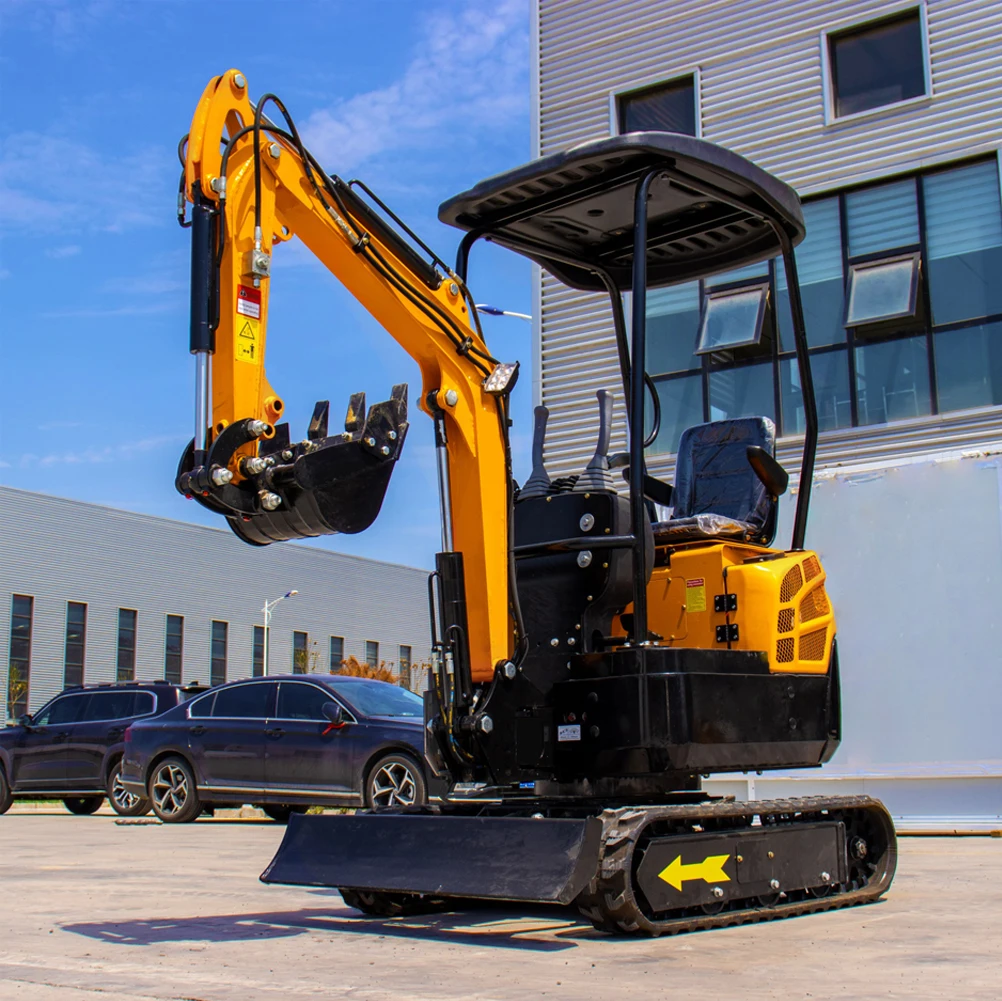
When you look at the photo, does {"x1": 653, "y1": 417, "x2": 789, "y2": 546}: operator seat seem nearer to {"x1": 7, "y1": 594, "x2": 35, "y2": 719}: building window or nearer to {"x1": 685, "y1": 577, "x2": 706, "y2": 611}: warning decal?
{"x1": 685, "y1": 577, "x2": 706, "y2": 611}: warning decal

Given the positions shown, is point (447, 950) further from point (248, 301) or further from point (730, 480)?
point (730, 480)

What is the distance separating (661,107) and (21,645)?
35.4 meters

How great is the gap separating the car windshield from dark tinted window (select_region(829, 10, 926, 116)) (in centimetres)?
932

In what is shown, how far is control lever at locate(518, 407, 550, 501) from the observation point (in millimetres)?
6781

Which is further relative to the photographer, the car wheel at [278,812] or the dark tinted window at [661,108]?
the dark tinted window at [661,108]

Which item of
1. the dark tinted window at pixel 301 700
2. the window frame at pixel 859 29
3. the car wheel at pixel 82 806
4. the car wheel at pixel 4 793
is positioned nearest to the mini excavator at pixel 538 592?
the dark tinted window at pixel 301 700

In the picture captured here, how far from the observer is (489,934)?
19.9 feet

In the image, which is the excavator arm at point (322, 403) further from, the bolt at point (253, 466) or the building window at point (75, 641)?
the building window at point (75, 641)

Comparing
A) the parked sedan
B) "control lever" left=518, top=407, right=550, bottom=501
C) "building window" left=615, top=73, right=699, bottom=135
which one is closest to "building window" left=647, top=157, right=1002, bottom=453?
"building window" left=615, top=73, right=699, bottom=135

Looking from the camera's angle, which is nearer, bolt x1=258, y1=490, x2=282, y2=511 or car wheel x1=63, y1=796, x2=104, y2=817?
bolt x1=258, y1=490, x2=282, y2=511

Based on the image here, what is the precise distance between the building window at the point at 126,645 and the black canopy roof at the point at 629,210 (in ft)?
148

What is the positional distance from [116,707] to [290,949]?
1246 centimetres

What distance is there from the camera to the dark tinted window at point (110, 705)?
1720 centimetres

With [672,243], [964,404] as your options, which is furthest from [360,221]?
[964,404]
